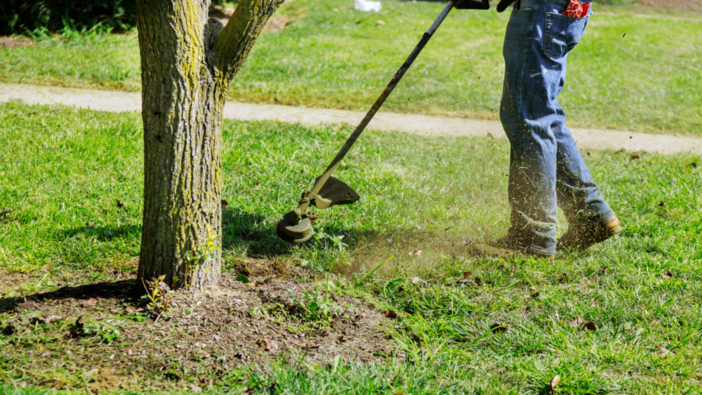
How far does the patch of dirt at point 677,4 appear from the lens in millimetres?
3379

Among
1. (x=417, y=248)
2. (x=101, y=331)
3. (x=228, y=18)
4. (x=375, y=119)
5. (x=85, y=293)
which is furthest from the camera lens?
(x=228, y=18)

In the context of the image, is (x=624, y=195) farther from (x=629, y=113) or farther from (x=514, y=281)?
(x=629, y=113)

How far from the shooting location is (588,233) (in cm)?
349

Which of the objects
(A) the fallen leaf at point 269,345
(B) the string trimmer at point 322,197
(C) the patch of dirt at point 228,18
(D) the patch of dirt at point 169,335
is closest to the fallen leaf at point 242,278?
(D) the patch of dirt at point 169,335

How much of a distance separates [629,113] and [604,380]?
4.92 m

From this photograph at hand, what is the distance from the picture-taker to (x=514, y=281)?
3.12 m

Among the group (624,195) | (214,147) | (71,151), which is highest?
(214,147)

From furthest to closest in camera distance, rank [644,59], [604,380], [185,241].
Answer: [644,59], [185,241], [604,380]

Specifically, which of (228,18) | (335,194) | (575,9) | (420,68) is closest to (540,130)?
(575,9)

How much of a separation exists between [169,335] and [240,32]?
127cm

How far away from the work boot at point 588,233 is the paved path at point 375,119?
7.08 feet

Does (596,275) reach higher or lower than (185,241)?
lower

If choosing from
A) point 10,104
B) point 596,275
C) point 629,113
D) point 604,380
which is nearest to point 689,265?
point 596,275

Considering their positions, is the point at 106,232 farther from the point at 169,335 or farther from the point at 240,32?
the point at 240,32
